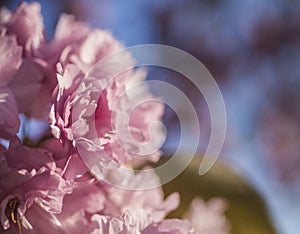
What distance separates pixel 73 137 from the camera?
445mm

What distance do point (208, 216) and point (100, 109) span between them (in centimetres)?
24

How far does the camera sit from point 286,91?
2.60 meters

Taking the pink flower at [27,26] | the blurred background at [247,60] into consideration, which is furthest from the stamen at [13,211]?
the blurred background at [247,60]

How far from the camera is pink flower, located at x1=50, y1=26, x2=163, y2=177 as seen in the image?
0.44m

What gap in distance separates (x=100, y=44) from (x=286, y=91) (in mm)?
2130

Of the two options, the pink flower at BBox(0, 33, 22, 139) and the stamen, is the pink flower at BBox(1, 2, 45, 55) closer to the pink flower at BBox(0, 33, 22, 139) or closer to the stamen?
the pink flower at BBox(0, 33, 22, 139)

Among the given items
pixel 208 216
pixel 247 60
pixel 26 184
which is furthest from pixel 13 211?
pixel 247 60

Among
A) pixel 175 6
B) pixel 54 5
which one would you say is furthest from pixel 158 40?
pixel 54 5

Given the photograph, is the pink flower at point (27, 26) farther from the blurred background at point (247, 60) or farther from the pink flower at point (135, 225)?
the blurred background at point (247, 60)

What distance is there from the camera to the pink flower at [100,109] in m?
0.44

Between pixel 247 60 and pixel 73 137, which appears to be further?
pixel 247 60

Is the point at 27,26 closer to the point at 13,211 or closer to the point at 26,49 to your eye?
the point at 26,49

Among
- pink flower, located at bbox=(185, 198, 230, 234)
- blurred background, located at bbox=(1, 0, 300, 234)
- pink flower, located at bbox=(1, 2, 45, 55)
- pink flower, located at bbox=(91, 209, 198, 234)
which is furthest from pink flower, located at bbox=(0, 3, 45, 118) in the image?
blurred background, located at bbox=(1, 0, 300, 234)

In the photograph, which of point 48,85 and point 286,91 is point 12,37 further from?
point 286,91
